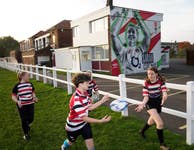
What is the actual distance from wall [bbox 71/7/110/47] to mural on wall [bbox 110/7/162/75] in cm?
116

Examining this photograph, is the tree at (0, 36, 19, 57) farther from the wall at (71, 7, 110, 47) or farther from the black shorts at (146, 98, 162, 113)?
the black shorts at (146, 98, 162, 113)

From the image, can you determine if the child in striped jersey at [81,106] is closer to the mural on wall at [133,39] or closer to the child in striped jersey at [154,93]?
the child in striped jersey at [154,93]

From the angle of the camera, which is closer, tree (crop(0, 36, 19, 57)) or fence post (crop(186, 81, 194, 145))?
fence post (crop(186, 81, 194, 145))

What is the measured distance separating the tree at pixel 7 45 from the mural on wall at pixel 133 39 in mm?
69108

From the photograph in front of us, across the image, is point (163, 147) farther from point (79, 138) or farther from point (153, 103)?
point (79, 138)

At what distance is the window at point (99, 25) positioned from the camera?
76.7ft

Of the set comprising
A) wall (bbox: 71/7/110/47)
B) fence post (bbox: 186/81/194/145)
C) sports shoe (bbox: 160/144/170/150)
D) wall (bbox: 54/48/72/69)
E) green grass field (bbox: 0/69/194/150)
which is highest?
wall (bbox: 71/7/110/47)

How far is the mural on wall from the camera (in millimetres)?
22953

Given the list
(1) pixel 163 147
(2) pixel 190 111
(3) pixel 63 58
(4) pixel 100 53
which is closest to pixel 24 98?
(1) pixel 163 147

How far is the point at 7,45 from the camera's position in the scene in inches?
3479

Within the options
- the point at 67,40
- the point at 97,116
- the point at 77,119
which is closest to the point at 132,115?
the point at 97,116

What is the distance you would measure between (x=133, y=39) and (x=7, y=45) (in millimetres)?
75364

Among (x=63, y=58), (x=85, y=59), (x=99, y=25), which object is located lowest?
(x=85, y=59)

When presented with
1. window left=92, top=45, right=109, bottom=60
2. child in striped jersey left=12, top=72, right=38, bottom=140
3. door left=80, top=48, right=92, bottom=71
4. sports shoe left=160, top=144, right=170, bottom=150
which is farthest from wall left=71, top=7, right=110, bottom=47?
sports shoe left=160, top=144, right=170, bottom=150
